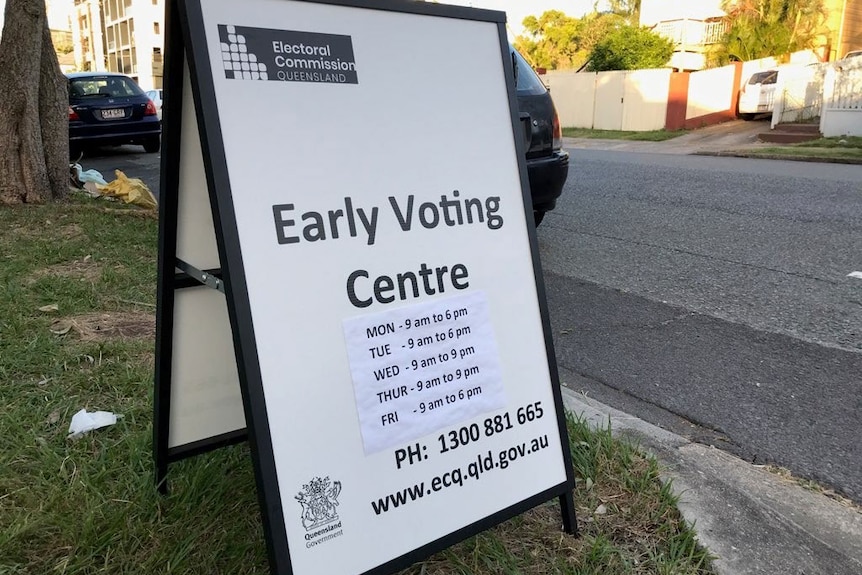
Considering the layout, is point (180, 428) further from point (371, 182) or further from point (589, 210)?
point (589, 210)

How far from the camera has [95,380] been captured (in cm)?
300

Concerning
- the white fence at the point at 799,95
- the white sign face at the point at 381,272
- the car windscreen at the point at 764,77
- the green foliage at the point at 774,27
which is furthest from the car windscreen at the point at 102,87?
the green foliage at the point at 774,27

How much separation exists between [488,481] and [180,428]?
3.29 ft

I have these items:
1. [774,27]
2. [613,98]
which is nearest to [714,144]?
[613,98]

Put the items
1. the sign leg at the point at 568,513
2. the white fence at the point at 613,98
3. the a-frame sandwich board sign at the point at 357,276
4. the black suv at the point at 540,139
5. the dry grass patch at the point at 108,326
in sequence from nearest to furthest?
1. the a-frame sandwich board sign at the point at 357,276
2. the sign leg at the point at 568,513
3. the dry grass patch at the point at 108,326
4. the black suv at the point at 540,139
5. the white fence at the point at 613,98

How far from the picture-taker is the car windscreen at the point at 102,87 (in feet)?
42.0

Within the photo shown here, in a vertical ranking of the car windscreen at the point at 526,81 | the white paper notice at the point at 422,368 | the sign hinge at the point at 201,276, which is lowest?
the white paper notice at the point at 422,368

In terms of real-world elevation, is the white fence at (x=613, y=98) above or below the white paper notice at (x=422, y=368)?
below

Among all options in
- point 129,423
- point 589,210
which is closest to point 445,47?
point 129,423

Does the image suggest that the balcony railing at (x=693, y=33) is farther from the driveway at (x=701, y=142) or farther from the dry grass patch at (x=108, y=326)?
the dry grass patch at (x=108, y=326)

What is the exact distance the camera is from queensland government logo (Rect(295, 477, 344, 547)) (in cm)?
159

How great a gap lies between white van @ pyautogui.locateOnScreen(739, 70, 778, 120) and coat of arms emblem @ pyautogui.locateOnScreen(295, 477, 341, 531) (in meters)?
23.3

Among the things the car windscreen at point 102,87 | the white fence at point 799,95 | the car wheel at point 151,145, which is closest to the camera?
the car windscreen at point 102,87

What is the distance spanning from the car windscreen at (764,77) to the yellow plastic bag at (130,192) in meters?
20.4
